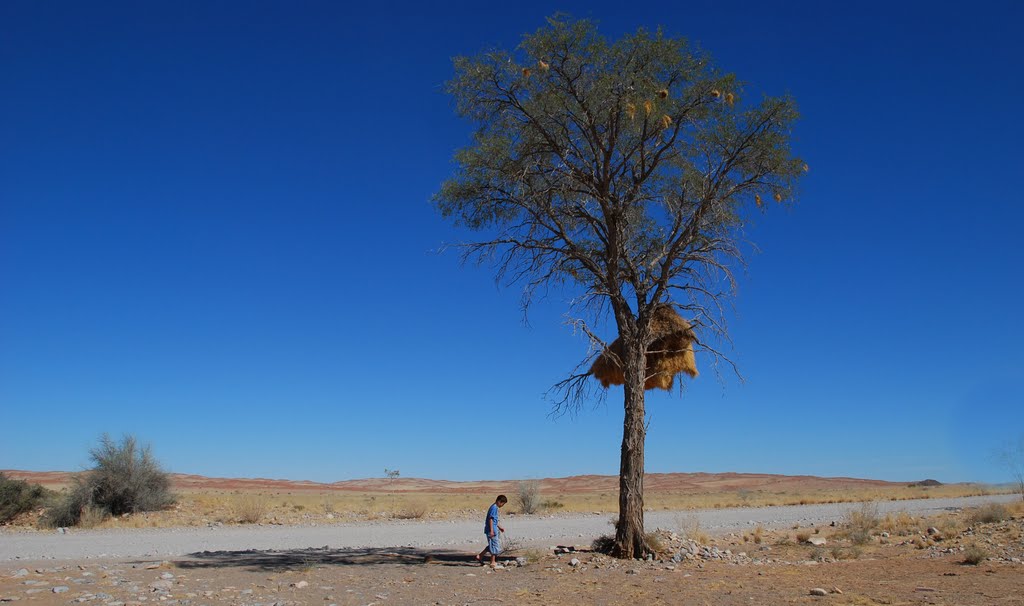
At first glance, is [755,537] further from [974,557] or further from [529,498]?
[529,498]

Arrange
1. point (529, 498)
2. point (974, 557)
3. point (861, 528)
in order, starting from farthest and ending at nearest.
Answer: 1. point (529, 498)
2. point (861, 528)
3. point (974, 557)

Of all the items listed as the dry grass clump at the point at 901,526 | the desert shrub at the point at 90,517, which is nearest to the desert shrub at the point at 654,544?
the dry grass clump at the point at 901,526

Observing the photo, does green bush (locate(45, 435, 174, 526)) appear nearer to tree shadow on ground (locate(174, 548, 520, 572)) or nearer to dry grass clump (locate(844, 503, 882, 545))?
tree shadow on ground (locate(174, 548, 520, 572))

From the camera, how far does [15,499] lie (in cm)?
2692

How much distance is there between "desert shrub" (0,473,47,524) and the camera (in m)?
26.3

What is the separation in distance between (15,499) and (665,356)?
25722 mm

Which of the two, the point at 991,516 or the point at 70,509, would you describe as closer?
the point at 991,516

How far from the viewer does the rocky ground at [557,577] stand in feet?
33.0

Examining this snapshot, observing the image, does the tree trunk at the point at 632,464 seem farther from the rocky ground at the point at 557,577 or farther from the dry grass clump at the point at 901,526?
the dry grass clump at the point at 901,526

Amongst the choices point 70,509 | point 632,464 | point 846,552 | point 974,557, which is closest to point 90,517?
point 70,509

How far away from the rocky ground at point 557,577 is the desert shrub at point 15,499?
50.4ft

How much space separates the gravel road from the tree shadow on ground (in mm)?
1220

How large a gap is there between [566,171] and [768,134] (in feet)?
13.7

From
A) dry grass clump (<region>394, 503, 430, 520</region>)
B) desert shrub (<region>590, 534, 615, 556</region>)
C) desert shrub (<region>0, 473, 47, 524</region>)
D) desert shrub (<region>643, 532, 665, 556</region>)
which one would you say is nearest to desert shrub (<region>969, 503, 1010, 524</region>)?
desert shrub (<region>643, 532, 665, 556</region>)
